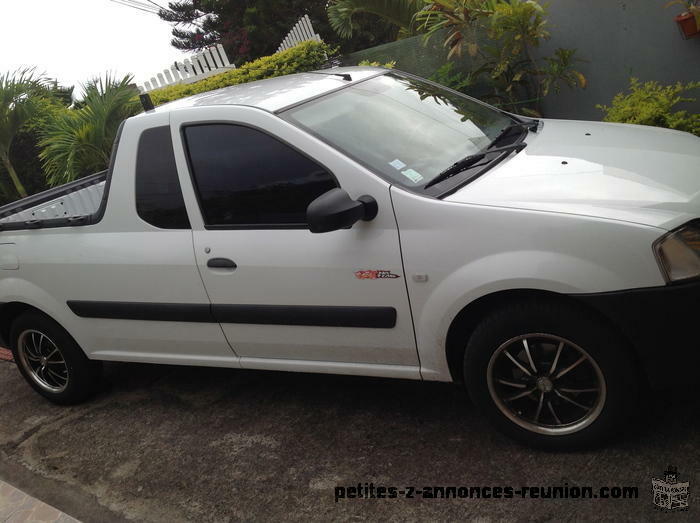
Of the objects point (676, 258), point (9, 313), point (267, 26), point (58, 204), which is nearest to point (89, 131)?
point (58, 204)

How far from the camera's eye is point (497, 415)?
3203 mm

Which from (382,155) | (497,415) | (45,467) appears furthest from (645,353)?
(45,467)

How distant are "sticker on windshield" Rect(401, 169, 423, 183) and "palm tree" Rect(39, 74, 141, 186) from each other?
661 cm

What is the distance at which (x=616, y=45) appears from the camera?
6.69 meters

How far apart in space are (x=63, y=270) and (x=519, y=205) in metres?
2.66

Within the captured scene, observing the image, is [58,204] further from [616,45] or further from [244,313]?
[616,45]

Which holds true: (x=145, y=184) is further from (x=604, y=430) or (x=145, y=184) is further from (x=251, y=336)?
(x=604, y=430)

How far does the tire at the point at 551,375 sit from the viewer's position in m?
2.85

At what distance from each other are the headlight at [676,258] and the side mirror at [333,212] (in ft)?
3.84

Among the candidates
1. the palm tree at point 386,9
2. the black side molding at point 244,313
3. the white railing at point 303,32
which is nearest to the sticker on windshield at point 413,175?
the black side molding at point 244,313

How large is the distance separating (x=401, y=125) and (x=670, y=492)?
2032 millimetres

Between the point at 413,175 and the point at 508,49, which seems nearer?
the point at 413,175

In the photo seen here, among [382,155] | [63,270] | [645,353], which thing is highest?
[382,155]

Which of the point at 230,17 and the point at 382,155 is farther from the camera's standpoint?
the point at 230,17
